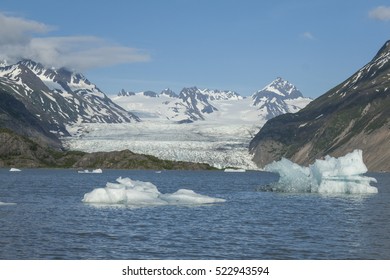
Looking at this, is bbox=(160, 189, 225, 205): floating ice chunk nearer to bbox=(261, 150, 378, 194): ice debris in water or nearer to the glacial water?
the glacial water

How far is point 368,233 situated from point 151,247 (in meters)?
19.9

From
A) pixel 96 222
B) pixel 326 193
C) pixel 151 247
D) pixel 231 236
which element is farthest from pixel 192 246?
pixel 326 193

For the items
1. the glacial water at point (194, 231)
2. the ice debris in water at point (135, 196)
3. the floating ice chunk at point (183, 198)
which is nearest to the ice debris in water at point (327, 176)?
the glacial water at point (194, 231)

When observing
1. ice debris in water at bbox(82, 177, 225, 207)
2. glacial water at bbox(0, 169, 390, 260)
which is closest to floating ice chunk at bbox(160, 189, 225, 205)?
ice debris in water at bbox(82, 177, 225, 207)

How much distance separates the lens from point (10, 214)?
2650 inches

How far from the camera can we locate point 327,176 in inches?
4104

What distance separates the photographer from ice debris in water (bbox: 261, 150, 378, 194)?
100562mm

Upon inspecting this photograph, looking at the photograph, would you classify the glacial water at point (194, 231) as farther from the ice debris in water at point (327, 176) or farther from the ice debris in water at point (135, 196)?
the ice debris in water at point (327, 176)

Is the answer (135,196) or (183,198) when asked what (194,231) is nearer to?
(135,196)

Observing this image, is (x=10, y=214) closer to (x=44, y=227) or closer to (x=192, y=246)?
(x=44, y=227)

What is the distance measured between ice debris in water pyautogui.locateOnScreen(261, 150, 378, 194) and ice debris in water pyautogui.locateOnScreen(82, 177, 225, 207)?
25445 millimetres

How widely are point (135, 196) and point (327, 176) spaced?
123 ft

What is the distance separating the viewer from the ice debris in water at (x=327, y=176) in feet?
330
